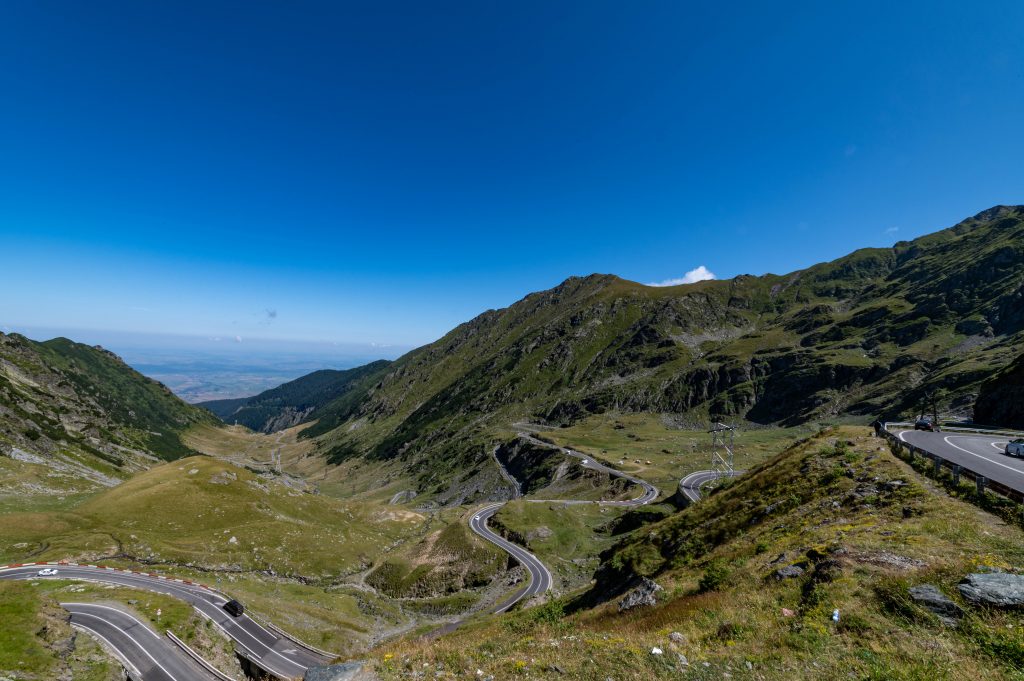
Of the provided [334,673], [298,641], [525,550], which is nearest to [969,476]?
[334,673]

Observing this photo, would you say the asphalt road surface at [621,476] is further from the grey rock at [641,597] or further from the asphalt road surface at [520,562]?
the grey rock at [641,597]

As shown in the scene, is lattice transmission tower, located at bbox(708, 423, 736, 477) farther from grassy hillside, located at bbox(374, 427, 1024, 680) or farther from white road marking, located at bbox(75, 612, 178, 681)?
white road marking, located at bbox(75, 612, 178, 681)

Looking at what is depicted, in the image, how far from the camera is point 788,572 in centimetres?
1822

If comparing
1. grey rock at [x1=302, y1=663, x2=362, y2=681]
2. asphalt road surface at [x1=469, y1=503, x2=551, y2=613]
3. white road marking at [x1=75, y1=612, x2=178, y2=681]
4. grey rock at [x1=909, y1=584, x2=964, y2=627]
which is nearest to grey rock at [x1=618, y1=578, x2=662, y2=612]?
grey rock at [x1=909, y1=584, x2=964, y2=627]

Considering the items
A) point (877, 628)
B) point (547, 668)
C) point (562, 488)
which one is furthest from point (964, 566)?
point (562, 488)

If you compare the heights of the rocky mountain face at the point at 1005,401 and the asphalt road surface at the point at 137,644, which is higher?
the rocky mountain face at the point at 1005,401

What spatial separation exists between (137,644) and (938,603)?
61.6m

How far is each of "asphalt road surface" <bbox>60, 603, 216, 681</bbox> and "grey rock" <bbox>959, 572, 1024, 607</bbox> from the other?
57.0m

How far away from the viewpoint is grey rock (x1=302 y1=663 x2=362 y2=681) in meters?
13.2

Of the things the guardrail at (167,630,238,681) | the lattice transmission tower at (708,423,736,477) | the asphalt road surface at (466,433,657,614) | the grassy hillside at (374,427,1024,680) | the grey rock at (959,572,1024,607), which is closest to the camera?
the grassy hillside at (374,427,1024,680)

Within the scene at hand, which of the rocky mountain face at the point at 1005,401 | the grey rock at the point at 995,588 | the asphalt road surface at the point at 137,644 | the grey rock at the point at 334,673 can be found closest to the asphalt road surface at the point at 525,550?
the asphalt road surface at the point at 137,644

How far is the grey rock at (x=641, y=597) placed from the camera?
69.7 ft

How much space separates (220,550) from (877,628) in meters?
95.6

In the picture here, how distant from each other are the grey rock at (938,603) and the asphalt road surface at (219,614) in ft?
183
